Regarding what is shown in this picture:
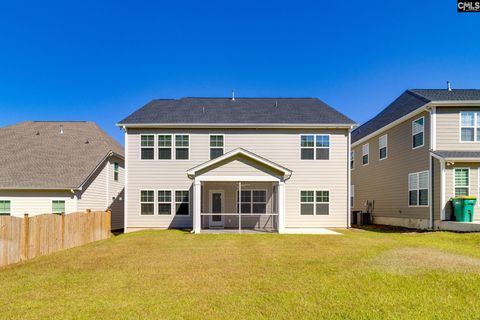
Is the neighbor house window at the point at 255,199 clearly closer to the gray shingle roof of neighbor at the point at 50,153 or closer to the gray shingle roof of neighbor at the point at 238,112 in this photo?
the gray shingle roof of neighbor at the point at 238,112

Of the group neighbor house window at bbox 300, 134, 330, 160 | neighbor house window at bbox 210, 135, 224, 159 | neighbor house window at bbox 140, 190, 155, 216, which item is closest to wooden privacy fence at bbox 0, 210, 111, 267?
neighbor house window at bbox 140, 190, 155, 216

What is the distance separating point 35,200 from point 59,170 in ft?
6.42

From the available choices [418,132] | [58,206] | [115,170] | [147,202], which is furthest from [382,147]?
[58,206]

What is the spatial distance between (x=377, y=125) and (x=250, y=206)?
10.8 m

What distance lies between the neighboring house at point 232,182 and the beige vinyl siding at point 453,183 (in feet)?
15.4

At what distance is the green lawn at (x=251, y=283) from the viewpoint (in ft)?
19.7

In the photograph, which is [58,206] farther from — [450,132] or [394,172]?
[450,132]

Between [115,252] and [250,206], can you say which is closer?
[115,252]

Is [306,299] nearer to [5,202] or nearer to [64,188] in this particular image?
[64,188]

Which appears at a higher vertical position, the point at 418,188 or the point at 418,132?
the point at 418,132

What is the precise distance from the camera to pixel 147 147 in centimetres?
1939

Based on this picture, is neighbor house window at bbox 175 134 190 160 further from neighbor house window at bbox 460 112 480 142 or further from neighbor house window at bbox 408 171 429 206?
neighbor house window at bbox 460 112 480 142

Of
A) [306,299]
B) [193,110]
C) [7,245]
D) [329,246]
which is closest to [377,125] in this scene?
[193,110]

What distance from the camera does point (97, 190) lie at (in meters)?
20.8
